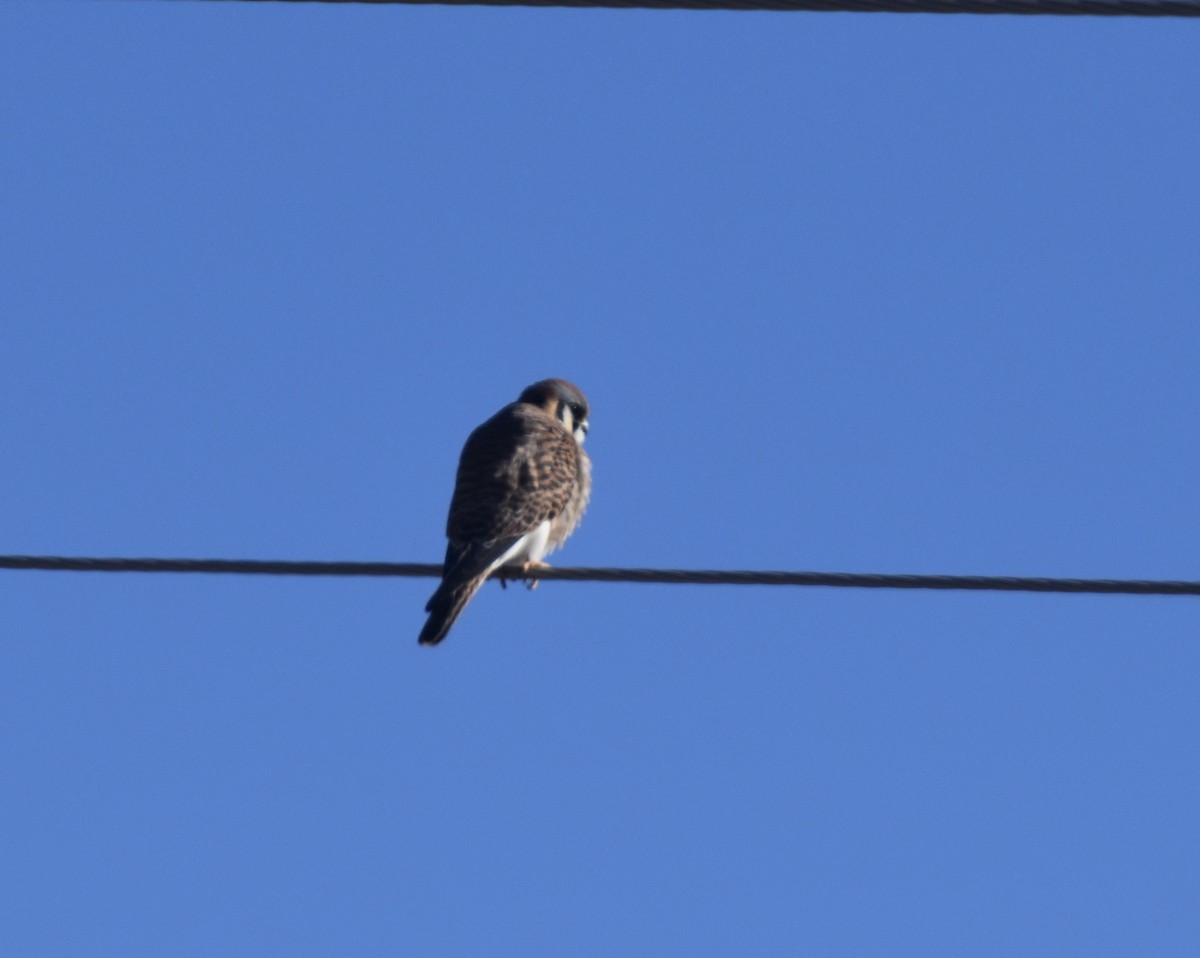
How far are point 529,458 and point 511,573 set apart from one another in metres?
0.61

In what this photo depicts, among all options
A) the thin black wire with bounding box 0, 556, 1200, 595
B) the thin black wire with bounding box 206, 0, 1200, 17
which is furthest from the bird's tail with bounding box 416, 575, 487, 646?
the thin black wire with bounding box 206, 0, 1200, 17

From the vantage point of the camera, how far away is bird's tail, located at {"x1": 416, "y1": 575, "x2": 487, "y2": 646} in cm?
775

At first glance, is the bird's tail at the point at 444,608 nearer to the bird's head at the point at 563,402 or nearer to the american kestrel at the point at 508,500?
the american kestrel at the point at 508,500

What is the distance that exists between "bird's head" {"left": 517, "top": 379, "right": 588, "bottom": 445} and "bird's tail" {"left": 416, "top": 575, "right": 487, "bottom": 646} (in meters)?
2.26

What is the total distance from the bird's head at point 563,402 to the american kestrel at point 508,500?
0.33ft

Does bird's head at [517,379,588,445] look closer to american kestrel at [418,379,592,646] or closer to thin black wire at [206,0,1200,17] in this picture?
american kestrel at [418,379,592,646]

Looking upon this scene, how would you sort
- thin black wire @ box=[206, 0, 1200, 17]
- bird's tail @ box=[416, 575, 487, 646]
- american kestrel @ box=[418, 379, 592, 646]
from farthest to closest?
1. american kestrel @ box=[418, 379, 592, 646]
2. bird's tail @ box=[416, 575, 487, 646]
3. thin black wire @ box=[206, 0, 1200, 17]

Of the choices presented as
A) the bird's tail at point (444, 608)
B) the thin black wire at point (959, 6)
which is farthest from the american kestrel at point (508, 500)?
the thin black wire at point (959, 6)

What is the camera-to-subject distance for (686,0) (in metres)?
4.32

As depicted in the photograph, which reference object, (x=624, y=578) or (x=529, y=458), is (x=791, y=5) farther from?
(x=529, y=458)

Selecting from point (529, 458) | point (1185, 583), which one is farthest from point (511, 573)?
point (1185, 583)

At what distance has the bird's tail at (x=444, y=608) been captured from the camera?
25.4 ft

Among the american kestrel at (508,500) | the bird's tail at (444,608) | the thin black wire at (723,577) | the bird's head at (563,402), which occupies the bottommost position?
the thin black wire at (723,577)

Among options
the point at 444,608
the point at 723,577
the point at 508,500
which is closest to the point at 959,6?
the point at 723,577
